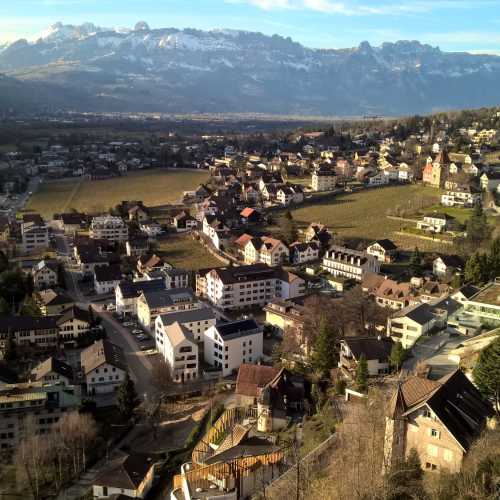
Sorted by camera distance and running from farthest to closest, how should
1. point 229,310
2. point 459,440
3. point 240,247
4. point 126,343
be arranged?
point 240,247, point 229,310, point 126,343, point 459,440

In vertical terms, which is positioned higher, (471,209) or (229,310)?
(471,209)

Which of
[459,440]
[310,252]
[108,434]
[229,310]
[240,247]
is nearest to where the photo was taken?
[459,440]

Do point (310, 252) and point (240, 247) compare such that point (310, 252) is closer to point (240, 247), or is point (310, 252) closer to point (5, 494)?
point (240, 247)

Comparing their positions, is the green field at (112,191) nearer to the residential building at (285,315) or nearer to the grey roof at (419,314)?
the residential building at (285,315)

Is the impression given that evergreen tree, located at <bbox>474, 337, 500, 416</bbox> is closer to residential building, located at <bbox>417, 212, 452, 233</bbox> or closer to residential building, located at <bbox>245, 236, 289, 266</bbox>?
residential building, located at <bbox>245, 236, 289, 266</bbox>

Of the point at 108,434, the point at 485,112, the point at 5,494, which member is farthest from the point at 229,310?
the point at 485,112

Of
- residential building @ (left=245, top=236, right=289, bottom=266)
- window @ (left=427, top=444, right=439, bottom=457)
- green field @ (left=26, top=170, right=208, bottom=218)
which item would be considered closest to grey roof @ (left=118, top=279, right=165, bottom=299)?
residential building @ (left=245, top=236, right=289, bottom=266)

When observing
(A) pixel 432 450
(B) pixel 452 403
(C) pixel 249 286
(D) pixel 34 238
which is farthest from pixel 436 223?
(D) pixel 34 238

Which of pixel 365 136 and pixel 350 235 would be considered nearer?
pixel 350 235
